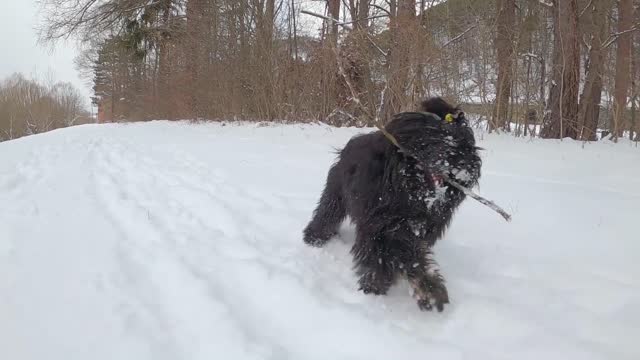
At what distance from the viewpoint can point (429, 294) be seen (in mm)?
2039

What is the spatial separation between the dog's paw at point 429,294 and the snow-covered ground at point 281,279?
2.0 inches

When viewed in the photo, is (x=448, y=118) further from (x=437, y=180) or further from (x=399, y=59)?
(x=399, y=59)

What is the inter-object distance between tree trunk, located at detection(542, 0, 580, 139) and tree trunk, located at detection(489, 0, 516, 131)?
0.78 meters

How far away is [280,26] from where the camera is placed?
1243 centimetres

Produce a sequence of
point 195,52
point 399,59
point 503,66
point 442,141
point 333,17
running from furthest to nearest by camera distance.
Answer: point 195,52 → point 333,17 → point 399,59 → point 503,66 → point 442,141

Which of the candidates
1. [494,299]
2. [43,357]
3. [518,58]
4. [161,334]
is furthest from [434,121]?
[518,58]

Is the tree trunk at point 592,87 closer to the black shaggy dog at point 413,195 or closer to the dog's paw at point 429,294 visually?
the black shaggy dog at point 413,195

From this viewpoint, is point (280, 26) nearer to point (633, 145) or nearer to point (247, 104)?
point (247, 104)

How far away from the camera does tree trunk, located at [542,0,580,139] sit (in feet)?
24.7

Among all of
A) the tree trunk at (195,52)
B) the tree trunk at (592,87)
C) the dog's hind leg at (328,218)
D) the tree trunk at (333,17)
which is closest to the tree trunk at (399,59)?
the tree trunk at (333,17)

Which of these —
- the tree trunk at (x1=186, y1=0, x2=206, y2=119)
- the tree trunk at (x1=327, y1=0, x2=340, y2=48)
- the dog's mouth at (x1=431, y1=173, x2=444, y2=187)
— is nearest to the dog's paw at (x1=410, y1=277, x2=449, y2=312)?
the dog's mouth at (x1=431, y1=173, x2=444, y2=187)

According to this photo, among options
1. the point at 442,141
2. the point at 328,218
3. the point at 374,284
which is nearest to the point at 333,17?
the point at 328,218

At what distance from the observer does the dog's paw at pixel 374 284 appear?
217 centimetres

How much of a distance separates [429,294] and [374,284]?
299 mm
